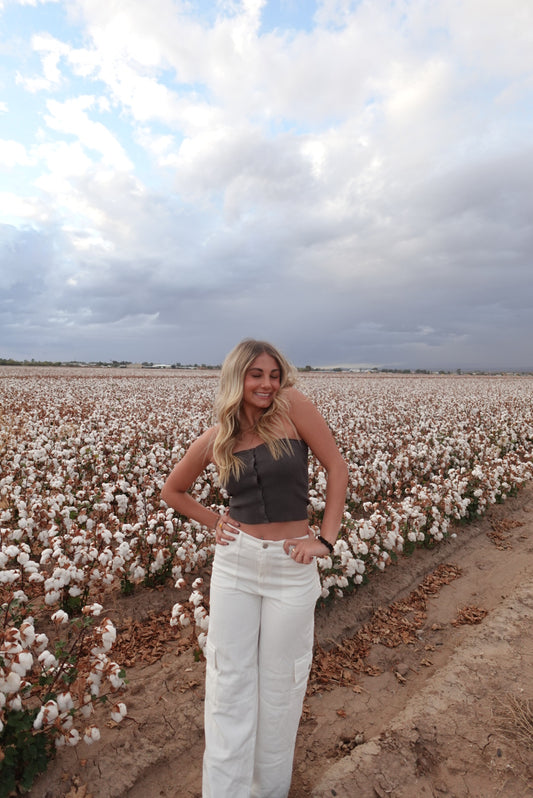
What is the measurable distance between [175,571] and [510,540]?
6029 mm

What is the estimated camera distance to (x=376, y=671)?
172 inches

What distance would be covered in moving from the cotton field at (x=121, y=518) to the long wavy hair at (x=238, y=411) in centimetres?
158

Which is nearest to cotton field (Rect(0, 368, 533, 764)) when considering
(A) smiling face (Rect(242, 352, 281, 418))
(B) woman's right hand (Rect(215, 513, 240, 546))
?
→ (B) woman's right hand (Rect(215, 513, 240, 546))

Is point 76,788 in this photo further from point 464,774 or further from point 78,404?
point 78,404

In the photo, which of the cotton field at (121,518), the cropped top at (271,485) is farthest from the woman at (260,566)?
the cotton field at (121,518)

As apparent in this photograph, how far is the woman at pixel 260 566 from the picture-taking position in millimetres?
2420

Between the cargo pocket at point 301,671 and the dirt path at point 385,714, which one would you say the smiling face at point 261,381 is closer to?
the cargo pocket at point 301,671

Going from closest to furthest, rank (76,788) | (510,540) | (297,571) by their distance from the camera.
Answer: (297,571), (76,788), (510,540)

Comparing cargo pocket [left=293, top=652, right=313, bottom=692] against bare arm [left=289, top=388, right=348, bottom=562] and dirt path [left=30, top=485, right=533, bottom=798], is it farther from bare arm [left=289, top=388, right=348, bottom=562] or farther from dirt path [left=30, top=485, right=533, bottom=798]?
dirt path [left=30, top=485, right=533, bottom=798]

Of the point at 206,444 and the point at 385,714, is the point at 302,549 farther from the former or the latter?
the point at 385,714

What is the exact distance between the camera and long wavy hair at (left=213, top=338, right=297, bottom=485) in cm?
247

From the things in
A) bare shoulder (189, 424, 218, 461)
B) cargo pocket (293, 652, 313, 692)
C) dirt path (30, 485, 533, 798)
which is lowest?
dirt path (30, 485, 533, 798)

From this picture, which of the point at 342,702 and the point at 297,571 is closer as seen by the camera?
the point at 297,571

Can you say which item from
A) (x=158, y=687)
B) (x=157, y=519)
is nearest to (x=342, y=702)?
(x=158, y=687)
